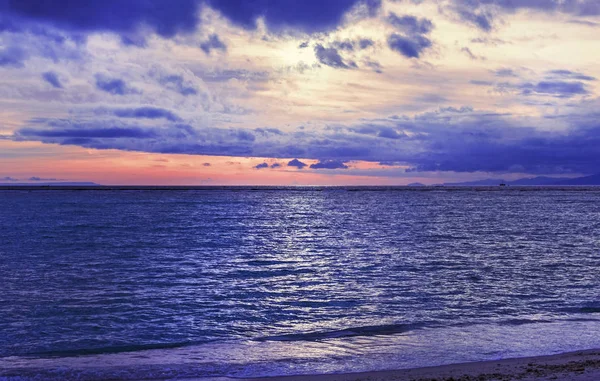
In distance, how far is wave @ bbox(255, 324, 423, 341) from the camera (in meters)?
17.4

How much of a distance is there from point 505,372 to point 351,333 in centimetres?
608

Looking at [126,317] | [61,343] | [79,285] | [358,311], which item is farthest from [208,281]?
[61,343]

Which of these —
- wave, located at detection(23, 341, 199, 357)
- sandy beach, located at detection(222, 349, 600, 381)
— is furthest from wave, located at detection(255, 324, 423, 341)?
sandy beach, located at detection(222, 349, 600, 381)

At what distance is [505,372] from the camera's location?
12.7 meters

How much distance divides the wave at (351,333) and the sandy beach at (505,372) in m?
4.22

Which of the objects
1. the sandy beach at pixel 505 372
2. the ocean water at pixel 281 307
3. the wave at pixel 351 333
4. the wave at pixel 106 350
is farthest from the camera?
the wave at pixel 351 333

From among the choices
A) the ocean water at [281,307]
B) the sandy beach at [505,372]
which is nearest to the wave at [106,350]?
the ocean water at [281,307]

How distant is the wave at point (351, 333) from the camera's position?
17.4 metres

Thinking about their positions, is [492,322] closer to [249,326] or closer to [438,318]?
[438,318]

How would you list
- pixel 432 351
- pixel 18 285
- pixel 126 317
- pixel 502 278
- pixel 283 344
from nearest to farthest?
pixel 432 351, pixel 283 344, pixel 126 317, pixel 18 285, pixel 502 278

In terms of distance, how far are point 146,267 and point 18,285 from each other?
7.72 meters

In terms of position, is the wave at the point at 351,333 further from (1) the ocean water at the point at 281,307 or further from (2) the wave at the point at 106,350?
(2) the wave at the point at 106,350

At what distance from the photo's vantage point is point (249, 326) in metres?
19.0

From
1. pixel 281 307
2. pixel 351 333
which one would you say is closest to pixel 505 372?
pixel 351 333
